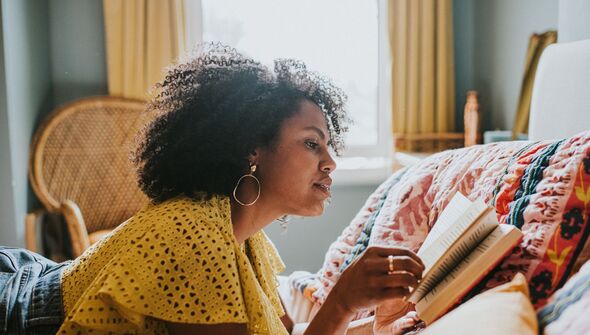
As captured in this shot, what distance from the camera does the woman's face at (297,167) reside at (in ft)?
3.87

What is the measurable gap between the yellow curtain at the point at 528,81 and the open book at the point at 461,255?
1639 millimetres

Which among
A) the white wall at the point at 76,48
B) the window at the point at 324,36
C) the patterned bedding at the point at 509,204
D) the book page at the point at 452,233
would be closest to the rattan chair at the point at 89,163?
the white wall at the point at 76,48

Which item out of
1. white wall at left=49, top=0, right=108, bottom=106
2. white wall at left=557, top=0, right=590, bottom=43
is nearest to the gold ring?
white wall at left=557, top=0, right=590, bottom=43

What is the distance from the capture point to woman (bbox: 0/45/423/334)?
91 centimetres

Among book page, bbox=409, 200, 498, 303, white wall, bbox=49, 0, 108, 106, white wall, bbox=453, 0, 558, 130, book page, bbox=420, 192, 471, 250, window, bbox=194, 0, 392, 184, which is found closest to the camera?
book page, bbox=409, 200, 498, 303

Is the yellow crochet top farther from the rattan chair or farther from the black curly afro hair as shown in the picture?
the rattan chair

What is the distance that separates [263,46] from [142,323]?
8.08 feet

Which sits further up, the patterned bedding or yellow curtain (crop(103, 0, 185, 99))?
yellow curtain (crop(103, 0, 185, 99))

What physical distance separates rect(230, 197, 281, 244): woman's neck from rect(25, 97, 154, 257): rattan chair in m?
1.58

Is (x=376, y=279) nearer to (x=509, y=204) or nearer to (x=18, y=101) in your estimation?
(x=509, y=204)

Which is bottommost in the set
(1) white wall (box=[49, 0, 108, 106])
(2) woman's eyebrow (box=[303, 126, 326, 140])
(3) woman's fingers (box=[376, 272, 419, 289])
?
(3) woman's fingers (box=[376, 272, 419, 289])

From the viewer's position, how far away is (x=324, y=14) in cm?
321

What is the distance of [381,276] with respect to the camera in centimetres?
94

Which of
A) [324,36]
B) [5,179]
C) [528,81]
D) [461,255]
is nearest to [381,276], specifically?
[461,255]
